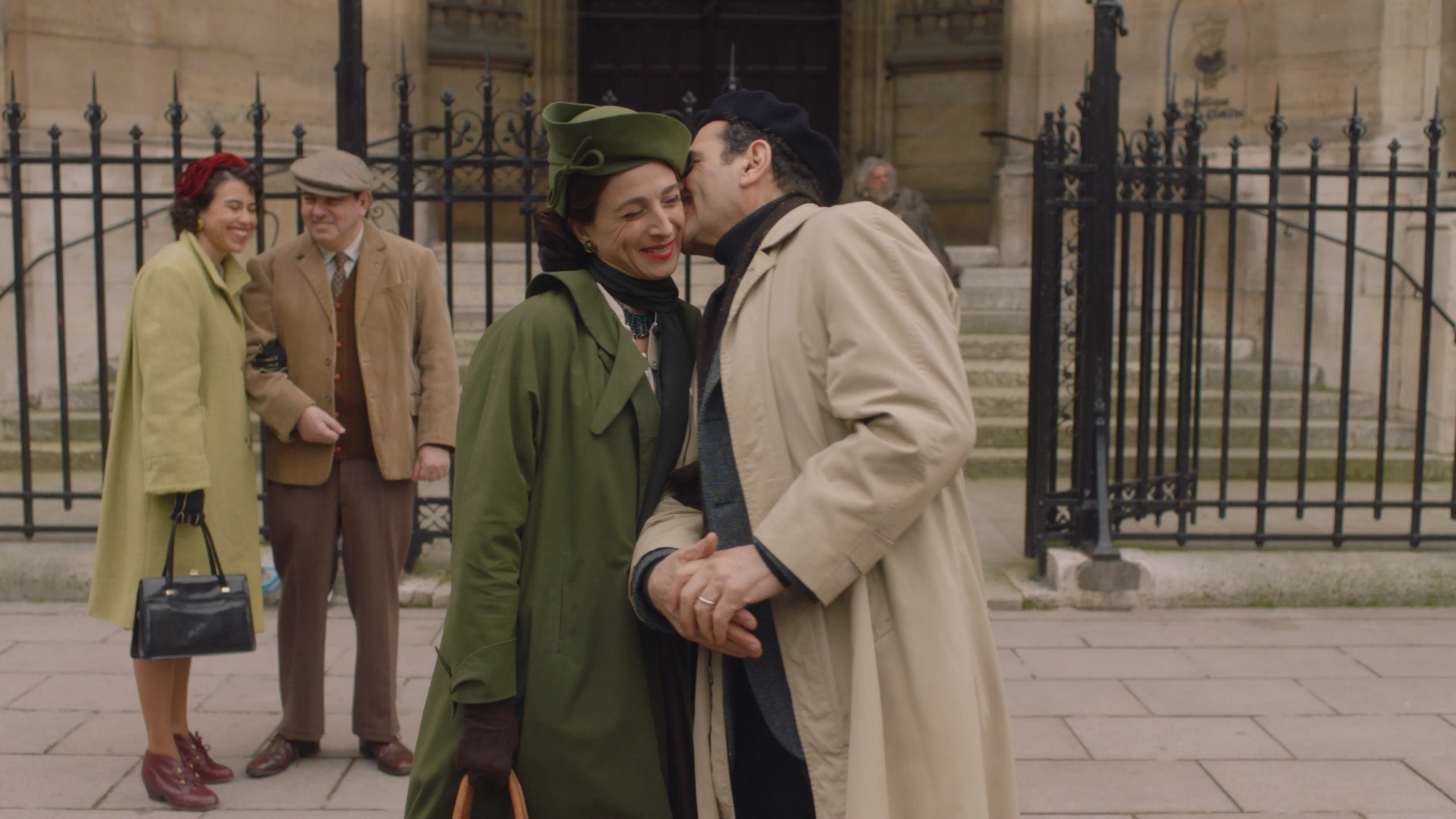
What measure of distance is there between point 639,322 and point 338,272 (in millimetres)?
1954

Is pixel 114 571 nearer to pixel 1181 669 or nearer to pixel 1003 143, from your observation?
pixel 1181 669

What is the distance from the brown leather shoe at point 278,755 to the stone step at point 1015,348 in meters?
5.54

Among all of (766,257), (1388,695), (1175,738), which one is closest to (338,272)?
(766,257)

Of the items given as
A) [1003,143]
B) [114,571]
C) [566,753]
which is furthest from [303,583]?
[1003,143]

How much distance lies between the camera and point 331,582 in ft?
14.0

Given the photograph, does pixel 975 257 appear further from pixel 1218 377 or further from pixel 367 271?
pixel 367 271

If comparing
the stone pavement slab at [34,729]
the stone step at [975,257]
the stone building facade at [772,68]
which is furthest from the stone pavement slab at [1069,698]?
the stone step at [975,257]

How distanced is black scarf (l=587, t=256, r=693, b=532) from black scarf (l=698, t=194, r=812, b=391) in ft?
→ 0.34

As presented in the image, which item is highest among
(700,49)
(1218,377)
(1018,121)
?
(700,49)

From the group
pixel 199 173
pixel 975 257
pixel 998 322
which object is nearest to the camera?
pixel 199 173

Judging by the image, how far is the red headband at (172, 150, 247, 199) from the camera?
4.06m

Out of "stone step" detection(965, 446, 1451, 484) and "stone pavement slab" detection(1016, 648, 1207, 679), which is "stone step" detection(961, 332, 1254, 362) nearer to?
"stone step" detection(965, 446, 1451, 484)

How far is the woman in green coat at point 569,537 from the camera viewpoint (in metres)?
2.37

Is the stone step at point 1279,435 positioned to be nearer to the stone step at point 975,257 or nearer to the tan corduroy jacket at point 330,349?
the stone step at point 975,257
